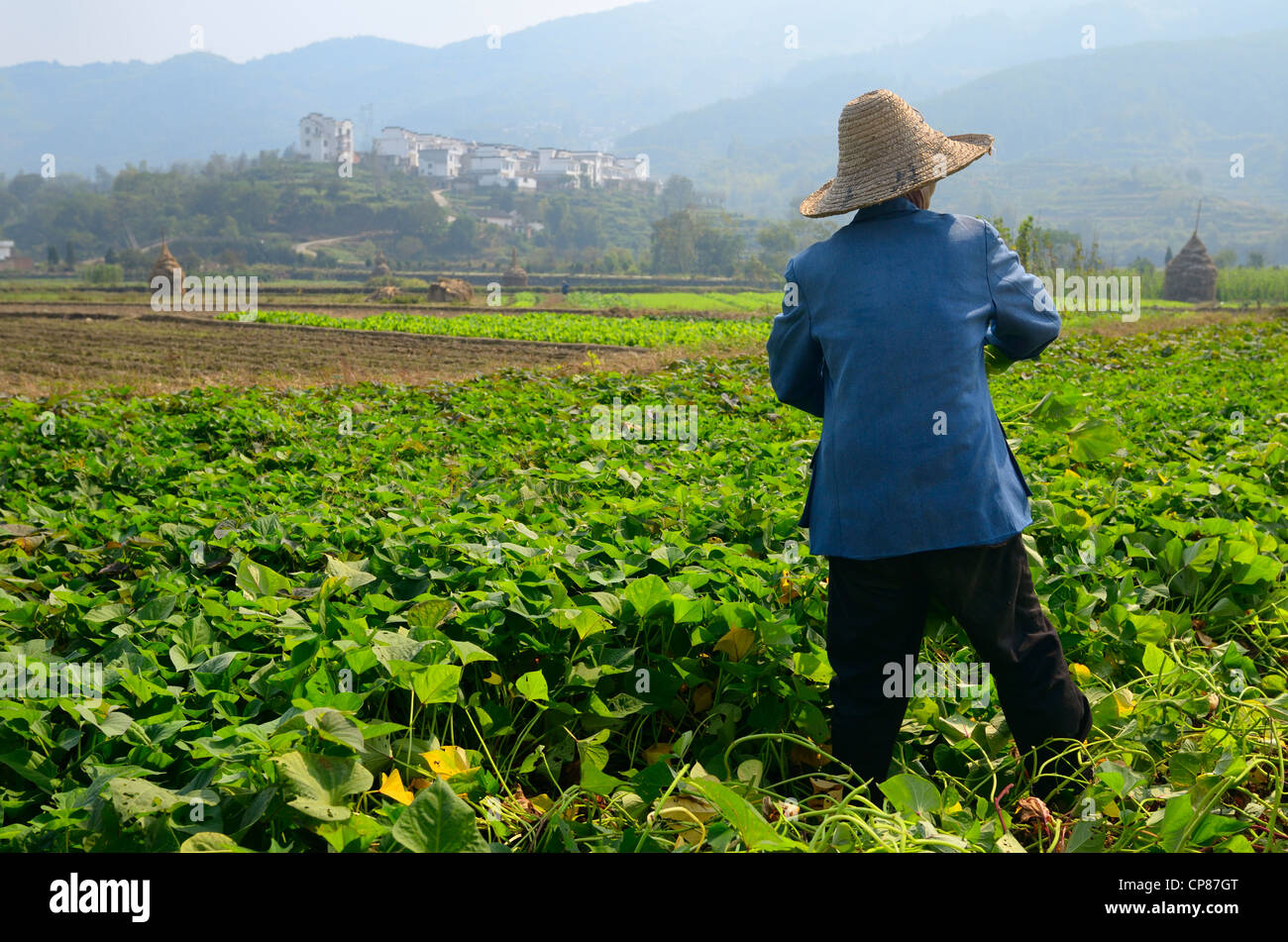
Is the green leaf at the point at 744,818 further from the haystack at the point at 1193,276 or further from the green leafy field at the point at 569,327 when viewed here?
the haystack at the point at 1193,276

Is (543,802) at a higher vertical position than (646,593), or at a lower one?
lower

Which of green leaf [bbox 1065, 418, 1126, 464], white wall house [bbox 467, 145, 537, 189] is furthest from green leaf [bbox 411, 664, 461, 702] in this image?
white wall house [bbox 467, 145, 537, 189]

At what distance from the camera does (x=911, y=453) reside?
83.4 inches

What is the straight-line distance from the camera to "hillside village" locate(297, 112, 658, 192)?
133500mm

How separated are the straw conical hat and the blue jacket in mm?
58

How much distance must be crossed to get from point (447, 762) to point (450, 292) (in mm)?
36002

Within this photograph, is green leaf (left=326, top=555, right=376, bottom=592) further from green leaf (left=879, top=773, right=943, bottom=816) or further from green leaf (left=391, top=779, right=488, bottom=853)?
green leaf (left=879, top=773, right=943, bottom=816)

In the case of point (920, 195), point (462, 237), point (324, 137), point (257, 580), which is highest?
point (324, 137)

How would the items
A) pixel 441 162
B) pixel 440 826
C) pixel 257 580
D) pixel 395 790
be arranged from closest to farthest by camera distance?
pixel 440 826 → pixel 395 790 → pixel 257 580 → pixel 441 162

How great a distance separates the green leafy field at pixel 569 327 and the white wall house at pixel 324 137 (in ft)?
396

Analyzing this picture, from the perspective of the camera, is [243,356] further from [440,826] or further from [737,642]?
[440,826]

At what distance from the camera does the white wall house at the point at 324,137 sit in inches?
5340

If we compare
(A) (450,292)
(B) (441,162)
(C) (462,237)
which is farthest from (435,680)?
(B) (441,162)
